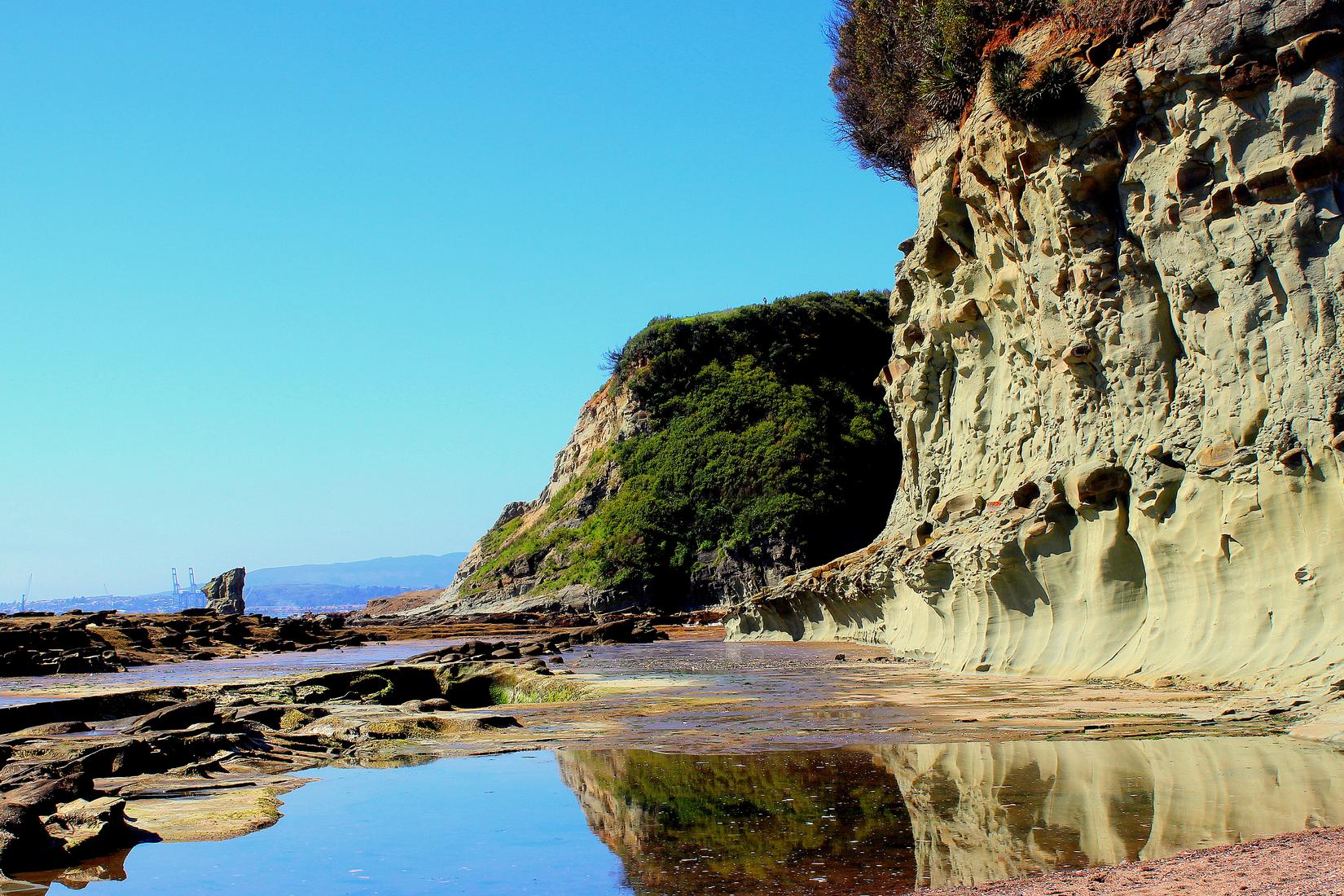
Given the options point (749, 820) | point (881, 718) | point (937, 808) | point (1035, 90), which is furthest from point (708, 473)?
point (749, 820)

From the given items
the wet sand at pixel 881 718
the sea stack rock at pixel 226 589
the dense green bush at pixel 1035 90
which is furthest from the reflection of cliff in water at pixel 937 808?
the sea stack rock at pixel 226 589

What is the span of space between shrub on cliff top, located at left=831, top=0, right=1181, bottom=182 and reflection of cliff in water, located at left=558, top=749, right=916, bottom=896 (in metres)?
10.3

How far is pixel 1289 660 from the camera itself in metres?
10.8

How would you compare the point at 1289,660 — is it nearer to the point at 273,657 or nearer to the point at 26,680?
the point at 26,680

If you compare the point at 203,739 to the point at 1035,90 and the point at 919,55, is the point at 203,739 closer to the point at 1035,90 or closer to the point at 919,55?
the point at 1035,90

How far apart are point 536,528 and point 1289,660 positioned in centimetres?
5258

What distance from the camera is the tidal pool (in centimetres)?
575

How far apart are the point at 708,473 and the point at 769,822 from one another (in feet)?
165

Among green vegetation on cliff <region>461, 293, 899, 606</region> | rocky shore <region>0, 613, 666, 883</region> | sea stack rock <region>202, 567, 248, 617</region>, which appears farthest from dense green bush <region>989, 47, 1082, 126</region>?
sea stack rock <region>202, 567, 248, 617</region>

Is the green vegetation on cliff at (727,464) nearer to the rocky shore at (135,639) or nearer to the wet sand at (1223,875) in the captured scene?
the rocky shore at (135,639)

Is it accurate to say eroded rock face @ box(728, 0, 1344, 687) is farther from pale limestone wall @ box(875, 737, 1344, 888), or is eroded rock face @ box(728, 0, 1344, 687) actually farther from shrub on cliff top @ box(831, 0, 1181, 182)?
pale limestone wall @ box(875, 737, 1344, 888)

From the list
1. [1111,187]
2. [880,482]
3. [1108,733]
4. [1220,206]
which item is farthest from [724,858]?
[880,482]

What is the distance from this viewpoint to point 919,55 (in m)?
20.1

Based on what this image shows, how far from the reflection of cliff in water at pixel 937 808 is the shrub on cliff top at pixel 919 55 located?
31.3ft
